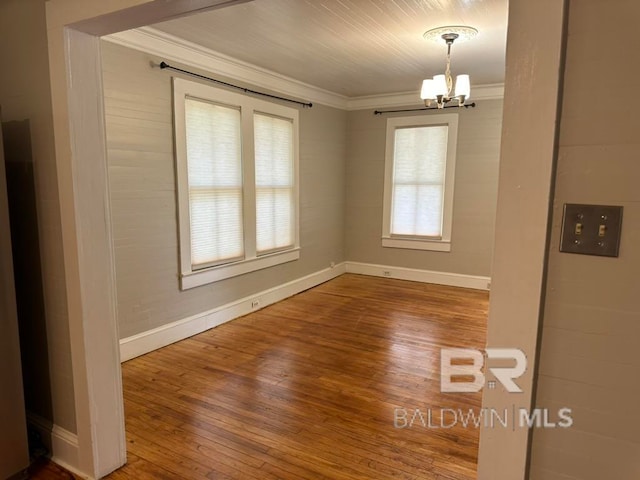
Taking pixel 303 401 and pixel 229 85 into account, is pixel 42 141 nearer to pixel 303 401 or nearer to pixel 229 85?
pixel 303 401

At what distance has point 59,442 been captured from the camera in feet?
6.86

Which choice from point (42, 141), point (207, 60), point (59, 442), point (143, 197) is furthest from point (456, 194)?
point (59, 442)

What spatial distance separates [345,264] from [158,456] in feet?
14.9

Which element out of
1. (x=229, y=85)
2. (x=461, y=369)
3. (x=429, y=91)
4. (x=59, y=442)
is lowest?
(x=461, y=369)

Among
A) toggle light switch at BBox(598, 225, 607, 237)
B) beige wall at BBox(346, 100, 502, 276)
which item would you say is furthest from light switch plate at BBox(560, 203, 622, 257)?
beige wall at BBox(346, 100, 502, 276)

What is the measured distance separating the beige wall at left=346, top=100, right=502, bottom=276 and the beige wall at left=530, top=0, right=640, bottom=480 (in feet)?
14.6

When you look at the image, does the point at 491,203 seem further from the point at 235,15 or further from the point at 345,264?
the point at 235,15

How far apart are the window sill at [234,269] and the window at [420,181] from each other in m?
1.65

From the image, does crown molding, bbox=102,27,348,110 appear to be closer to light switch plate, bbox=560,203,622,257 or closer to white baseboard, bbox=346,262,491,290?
white baseboard, bbox=346,262,491,290

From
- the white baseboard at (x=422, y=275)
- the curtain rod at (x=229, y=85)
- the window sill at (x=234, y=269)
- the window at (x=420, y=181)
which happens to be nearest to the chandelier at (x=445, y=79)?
the curtain rod at (x=229, y=85)

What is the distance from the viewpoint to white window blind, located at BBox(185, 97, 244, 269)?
3730 mm

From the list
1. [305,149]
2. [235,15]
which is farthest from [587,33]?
[305,149]

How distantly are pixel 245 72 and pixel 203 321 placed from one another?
252cm

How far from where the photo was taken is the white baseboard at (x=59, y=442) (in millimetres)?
2035
